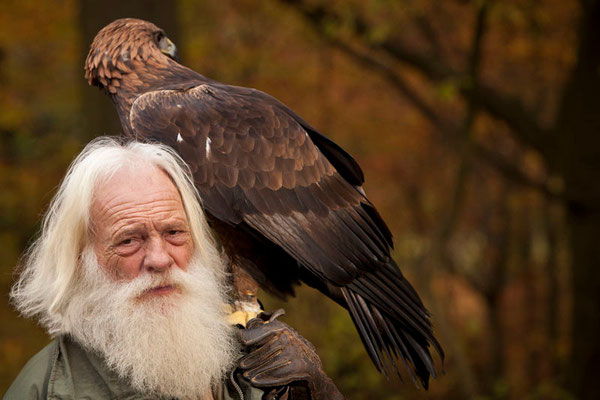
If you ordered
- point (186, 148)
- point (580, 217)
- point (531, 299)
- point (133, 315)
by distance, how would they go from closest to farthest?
point (133, 315), point (186, 148), point (580, 217), point (531, 299)

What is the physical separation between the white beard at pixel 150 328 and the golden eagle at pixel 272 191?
46 centimetres

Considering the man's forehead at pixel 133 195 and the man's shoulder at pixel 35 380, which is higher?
the man's forehead at pixel 133 195

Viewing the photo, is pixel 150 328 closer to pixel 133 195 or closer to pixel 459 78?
pixel 133 195

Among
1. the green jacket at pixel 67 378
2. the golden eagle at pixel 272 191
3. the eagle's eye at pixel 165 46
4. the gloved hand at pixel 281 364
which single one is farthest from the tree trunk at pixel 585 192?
the green jacket at pixel 67 378

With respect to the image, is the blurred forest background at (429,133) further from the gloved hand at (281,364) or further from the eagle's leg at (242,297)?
the gloved hand at (281,364)

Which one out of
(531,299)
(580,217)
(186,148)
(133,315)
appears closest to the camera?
(133,315)

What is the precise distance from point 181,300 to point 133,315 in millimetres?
166

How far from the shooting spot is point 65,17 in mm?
9516

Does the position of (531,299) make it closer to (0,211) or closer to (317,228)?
(0,211)

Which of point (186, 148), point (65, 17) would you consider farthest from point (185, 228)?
point (65, 17)

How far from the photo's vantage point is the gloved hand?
2811 millimetres

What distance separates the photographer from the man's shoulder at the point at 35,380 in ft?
8.04

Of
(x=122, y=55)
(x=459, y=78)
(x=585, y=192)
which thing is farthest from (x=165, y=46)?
(x=585, y=192)

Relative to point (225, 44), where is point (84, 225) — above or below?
above
